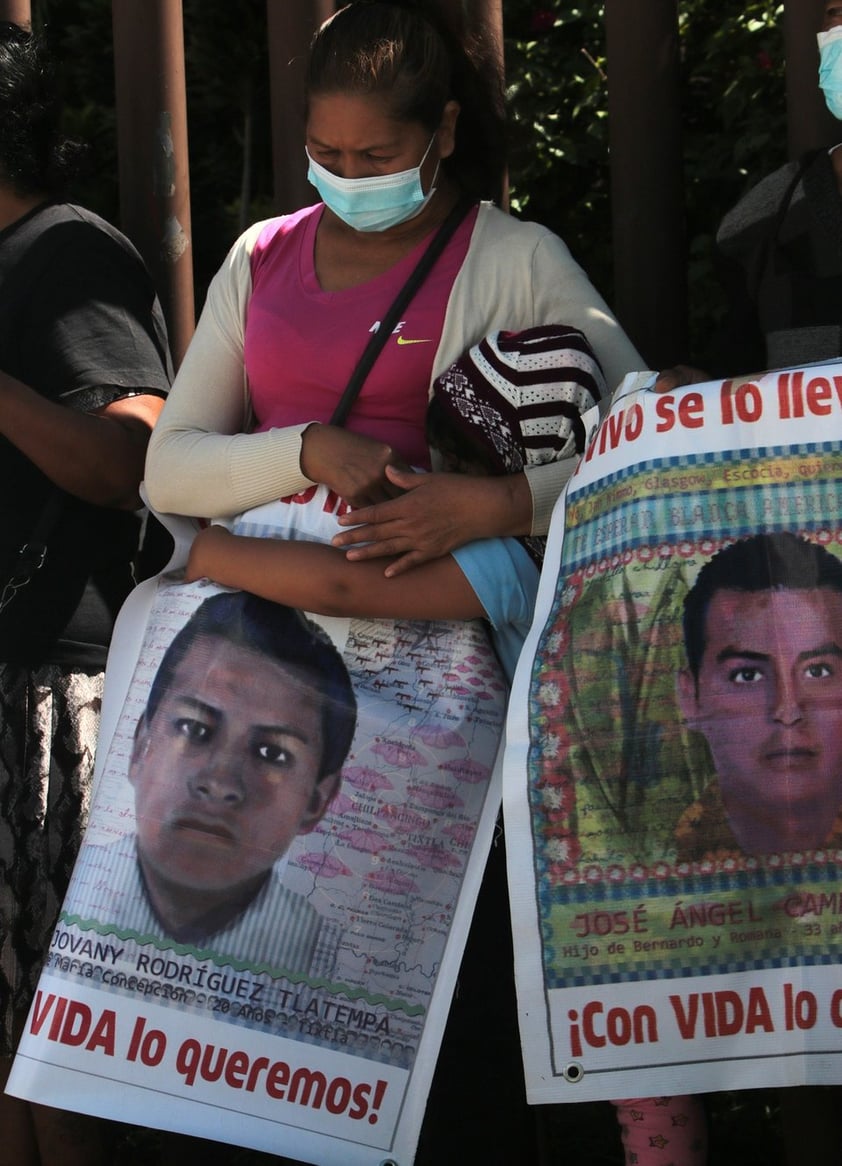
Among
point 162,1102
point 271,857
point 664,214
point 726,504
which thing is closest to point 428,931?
point 271,857

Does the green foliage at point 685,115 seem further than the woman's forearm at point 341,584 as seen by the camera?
Yes

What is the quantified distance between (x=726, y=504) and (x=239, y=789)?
0.78m

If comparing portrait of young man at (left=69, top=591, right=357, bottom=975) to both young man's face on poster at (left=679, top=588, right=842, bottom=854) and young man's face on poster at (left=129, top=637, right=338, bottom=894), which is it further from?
young man's face on poster at (left=679, top=588, right=842, bottom=854)

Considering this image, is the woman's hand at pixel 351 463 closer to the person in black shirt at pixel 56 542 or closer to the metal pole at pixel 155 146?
the person in black shirt at pixel 56 542

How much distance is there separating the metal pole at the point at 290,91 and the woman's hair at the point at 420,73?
628 millimetres

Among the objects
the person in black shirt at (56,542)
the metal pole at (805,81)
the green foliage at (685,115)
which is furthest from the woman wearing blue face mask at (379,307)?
the green foliage at (685,115)

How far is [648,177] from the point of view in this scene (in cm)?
305

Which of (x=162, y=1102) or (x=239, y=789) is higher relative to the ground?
(x=239, y=789)

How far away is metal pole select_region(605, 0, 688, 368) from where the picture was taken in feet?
9.99

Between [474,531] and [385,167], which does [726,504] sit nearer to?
[474,531]

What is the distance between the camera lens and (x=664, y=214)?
3059 millimetres

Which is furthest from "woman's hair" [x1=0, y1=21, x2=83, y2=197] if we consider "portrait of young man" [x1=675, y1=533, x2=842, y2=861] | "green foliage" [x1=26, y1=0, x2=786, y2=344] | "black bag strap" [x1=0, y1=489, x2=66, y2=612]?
"portrait of young man" [x1=675, y1=533, x2=842, y2=861]

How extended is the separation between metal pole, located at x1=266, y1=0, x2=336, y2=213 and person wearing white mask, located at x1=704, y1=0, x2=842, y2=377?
1029 mm

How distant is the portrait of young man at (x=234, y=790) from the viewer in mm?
2365
